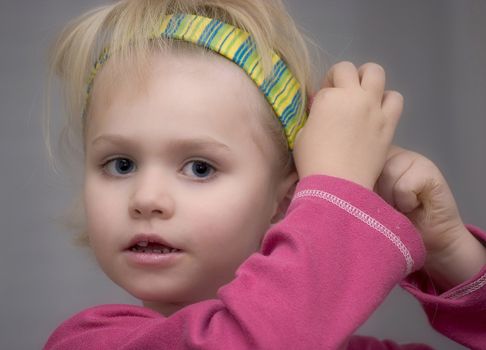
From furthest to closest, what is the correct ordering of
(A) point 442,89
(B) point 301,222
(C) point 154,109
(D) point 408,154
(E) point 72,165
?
(A) point 442,89, (E) point 72,165, (D) point 408,154, (C) point 154,109, (B) point 301,222

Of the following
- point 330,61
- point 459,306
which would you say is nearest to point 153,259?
point 459,306

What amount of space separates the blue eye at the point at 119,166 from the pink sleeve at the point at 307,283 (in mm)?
217

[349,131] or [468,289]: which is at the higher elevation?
[349,131]

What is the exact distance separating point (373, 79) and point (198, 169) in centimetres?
29

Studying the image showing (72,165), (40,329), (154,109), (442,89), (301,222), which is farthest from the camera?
(40,329)

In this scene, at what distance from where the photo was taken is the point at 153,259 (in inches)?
47.9

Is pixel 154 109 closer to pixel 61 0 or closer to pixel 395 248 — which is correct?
pixel 395 248

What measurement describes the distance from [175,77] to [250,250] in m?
0.27

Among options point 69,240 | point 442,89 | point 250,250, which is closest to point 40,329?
point 69,240

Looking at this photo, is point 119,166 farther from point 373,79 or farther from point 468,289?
point 468,289

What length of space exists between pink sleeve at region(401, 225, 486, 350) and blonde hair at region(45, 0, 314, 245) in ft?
0.95

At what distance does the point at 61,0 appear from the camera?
2059 mm

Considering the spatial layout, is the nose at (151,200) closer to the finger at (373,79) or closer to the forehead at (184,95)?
the forehead at (184,95)

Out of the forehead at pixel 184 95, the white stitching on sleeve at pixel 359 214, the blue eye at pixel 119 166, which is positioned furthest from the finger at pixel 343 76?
the blue eye at pixel 119 166
